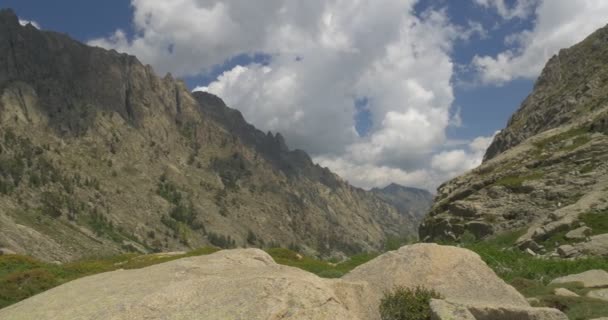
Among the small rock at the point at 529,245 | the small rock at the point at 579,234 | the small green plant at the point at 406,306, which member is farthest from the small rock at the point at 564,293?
the small rock at the point at 579,234

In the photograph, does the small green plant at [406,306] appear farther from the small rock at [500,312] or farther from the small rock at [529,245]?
the small rock at [529,245]

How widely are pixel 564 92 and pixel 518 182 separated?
92140 millimetres

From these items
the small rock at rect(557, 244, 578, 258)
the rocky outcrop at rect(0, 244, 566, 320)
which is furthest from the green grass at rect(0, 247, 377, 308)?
the small rock at rect(557, 244, 578, 258)

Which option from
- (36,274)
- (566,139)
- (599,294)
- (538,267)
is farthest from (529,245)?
(566,139)

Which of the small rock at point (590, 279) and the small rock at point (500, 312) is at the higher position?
the small rock at point (590, 279)

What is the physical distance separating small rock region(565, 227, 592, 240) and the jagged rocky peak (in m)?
70.8

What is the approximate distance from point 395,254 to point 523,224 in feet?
143

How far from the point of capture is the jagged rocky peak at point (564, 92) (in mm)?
119419

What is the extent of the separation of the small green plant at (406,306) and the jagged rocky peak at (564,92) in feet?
341

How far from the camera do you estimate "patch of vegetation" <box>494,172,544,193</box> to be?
62172mm

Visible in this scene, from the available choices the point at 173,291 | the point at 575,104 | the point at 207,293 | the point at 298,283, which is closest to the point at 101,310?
the point at 173,291

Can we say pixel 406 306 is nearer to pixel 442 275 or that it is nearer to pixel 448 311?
pixel 448 311

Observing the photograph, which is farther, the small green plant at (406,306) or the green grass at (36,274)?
the green grass at (36,274)

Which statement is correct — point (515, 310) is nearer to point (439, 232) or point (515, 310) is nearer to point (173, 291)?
point (173, 291)
